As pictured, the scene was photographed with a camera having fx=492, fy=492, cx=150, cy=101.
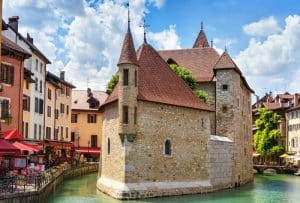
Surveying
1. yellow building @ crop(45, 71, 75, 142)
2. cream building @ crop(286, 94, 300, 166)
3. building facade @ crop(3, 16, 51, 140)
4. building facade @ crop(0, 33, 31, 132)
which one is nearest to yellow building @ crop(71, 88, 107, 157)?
yellow building @ crop(45, 71, 75, 142)

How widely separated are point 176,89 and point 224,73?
7944mm

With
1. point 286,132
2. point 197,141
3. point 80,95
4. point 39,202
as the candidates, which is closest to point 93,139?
point 80,95

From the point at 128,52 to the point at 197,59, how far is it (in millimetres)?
18002

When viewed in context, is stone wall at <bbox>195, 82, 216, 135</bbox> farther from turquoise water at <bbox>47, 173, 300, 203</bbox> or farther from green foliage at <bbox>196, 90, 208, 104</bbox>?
turquoise water at <bbox>47, 173, 300, 203</bbox>

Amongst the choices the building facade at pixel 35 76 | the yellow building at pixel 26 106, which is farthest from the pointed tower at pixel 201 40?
the yellow building at pixel 26 106

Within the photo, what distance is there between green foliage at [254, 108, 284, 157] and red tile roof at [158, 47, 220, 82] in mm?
32699

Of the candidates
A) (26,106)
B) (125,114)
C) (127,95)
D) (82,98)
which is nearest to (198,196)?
(125,114)

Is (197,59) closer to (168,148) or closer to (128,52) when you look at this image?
(168,148)

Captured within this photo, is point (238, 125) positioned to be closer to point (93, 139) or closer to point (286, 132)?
point (93, 139)

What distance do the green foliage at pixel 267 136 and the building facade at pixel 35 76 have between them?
39141 mm

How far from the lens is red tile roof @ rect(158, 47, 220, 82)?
47.2 m

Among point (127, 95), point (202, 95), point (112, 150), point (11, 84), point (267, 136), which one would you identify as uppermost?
point (202, 95)

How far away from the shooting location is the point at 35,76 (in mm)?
49125

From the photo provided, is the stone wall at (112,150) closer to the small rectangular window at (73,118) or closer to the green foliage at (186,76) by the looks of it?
the green foliage at (186,76)
